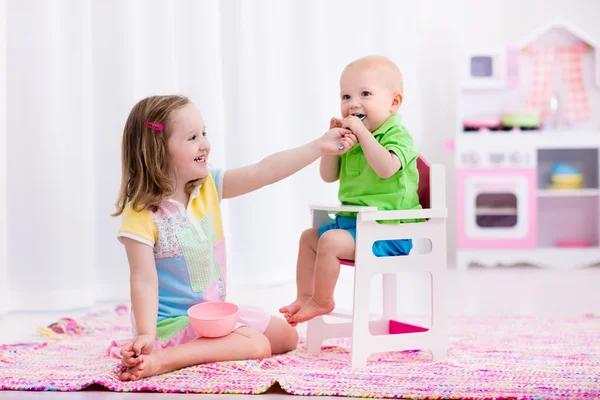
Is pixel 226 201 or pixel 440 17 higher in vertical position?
pixel 440 17

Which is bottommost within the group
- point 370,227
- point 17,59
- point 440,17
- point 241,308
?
point 241,308

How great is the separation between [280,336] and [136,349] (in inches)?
14.4

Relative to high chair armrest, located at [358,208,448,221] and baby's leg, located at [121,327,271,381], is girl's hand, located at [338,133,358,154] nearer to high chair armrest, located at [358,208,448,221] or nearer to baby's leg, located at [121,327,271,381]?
high chair armrest, located at [358,208,448,221]

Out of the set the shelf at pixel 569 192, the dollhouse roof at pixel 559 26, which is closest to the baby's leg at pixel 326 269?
the shelf at pixel 569 192

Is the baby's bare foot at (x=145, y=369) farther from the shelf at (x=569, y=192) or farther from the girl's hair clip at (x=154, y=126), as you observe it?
the shelf at (x=569, y=192)

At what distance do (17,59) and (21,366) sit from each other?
124 centimetres

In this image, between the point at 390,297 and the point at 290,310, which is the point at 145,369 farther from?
the point at 390,297

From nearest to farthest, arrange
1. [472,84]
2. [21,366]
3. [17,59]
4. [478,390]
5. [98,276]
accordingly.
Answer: [478,390] → [21,366] → [17,59] → [98,276] → [472,84]

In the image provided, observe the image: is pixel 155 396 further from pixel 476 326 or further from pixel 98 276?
pixel 98 276

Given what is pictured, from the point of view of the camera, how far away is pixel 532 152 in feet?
10.2

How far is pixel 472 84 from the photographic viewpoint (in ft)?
10.7

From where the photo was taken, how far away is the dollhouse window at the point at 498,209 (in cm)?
314

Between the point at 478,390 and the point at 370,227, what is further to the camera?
the point at 370,227

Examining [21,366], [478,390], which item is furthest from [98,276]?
[478,390]
